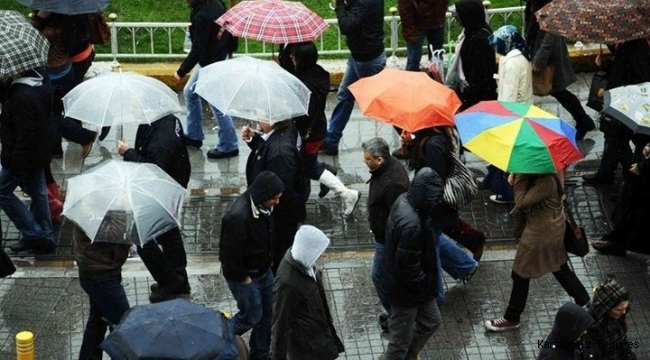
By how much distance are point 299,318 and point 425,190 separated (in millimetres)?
1232

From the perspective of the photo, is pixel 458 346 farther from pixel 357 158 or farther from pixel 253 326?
pixel 357 158

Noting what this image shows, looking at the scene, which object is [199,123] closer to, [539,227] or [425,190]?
[539,227]

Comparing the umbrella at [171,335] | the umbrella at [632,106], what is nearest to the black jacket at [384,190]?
the umbrella at [632,106]

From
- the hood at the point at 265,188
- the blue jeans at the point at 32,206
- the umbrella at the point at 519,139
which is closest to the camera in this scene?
the hood at the point at 265,188

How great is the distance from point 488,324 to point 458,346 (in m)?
0.34

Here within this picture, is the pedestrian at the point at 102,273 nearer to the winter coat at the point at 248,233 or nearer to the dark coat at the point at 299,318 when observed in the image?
the winter coat at the point at 248,233

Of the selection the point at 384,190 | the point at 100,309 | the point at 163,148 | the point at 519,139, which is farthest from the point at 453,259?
the point at 100,309

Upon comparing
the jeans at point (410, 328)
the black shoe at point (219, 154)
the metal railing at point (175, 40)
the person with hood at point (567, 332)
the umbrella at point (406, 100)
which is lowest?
the black shoe at point (219, 154)

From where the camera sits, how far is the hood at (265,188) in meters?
9.93

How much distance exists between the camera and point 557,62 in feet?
44.3

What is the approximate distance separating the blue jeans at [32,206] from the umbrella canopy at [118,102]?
951mm

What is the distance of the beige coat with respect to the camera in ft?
35.0

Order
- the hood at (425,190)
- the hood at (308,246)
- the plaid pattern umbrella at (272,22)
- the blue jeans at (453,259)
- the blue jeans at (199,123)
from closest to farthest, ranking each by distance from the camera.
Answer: the hood at (308,246) → the hood at (425,190) → the blue jeans at (453,259) → the plaid pattern umbrella at (272,22) → the blue jeans at (199,123)

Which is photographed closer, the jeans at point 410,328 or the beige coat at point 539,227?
the jeans at point 410,328
